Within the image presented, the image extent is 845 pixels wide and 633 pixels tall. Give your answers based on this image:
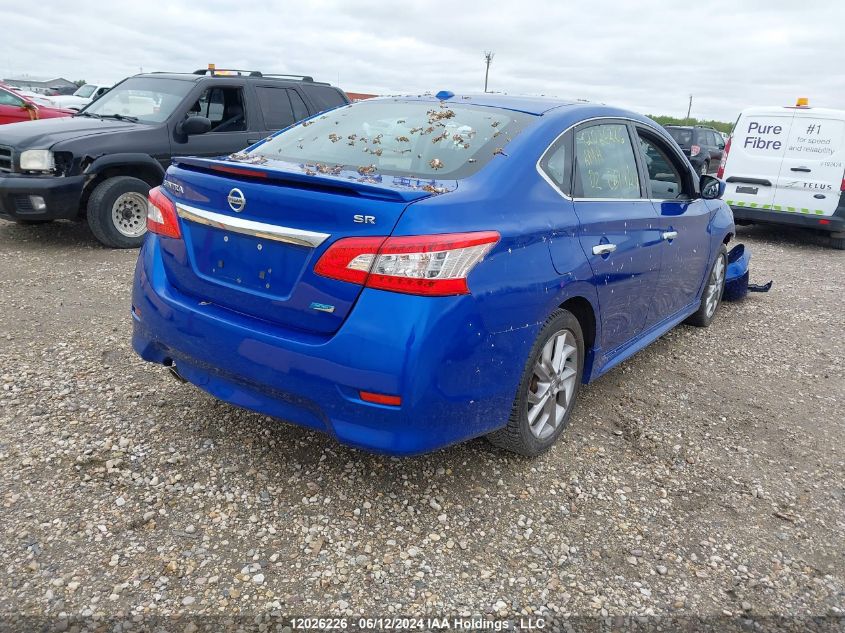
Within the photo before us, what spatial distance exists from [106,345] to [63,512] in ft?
6.05

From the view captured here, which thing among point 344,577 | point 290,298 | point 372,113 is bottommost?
point 344,577

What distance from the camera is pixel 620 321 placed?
354cm

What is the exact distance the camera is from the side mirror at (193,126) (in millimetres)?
6582

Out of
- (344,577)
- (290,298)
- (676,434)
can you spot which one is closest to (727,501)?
(676,434)

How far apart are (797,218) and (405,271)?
9.08m

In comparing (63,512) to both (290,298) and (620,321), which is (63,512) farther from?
(620,321)

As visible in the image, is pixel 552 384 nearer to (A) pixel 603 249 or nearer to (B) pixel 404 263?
(A) pixel 603 249

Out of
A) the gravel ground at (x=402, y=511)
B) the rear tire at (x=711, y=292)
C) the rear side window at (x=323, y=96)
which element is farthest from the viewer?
the rear side window at (x=323, y=96)

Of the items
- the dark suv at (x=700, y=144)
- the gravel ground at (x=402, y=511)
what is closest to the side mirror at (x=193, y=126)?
the gravel ground at (x=402, y=511)

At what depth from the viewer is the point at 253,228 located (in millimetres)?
2479

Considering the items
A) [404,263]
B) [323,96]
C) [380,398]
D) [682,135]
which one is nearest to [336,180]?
[404,263]

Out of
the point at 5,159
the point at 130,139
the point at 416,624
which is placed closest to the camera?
the point at 416,624

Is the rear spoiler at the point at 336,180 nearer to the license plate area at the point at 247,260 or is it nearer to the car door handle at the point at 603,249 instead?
the license plate area at the point at 247,260

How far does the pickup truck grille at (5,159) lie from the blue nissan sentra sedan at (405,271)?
161 inches
